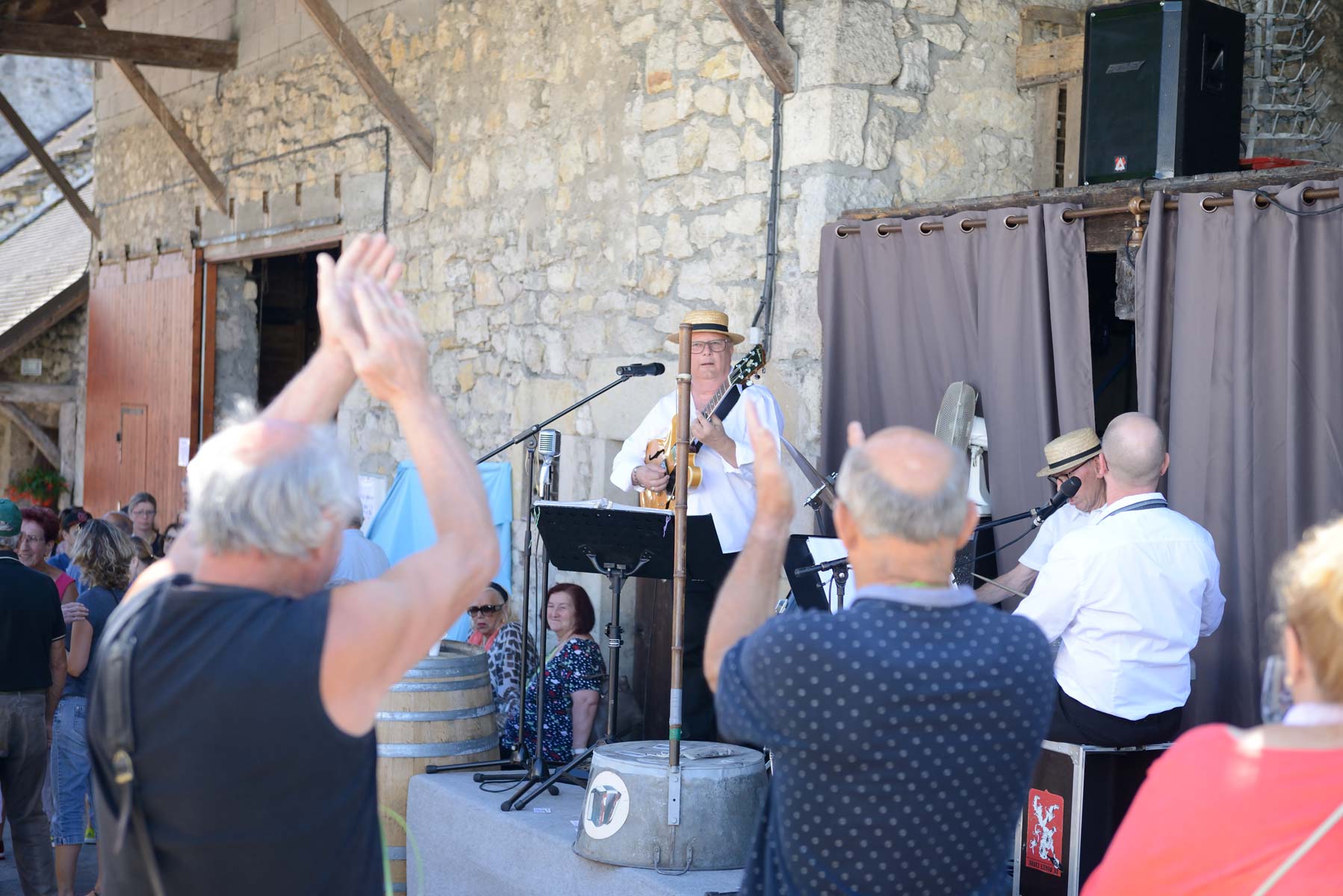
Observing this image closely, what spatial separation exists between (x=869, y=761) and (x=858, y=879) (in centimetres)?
19

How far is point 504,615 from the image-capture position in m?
6.36

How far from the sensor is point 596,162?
6.27m

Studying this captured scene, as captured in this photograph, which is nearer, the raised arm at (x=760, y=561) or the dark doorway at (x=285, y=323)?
the raised arm at (x=760, y=561)

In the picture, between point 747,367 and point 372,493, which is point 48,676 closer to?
A: point 747,367

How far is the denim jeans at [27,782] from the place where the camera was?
188 inches

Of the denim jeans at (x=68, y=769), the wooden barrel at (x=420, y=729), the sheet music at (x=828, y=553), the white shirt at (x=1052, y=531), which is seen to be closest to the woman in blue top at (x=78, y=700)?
the denim jeans at (x=68, y=769)

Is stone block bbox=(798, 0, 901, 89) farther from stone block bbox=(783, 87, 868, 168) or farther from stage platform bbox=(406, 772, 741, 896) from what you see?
stage platform bbox=(406, 772, 741, 896)

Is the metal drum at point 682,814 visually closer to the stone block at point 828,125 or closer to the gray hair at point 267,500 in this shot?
the gray hair at point 267,500

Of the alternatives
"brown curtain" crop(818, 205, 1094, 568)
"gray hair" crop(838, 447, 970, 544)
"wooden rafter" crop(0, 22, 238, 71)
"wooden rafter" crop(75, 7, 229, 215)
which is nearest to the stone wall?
"wooden rafter" crop(75, 7, 229, 215)

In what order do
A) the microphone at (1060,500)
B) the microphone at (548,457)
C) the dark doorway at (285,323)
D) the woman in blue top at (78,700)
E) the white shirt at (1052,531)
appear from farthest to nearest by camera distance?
the dark doorway at (285,323)
the woman in blue top at (78,700)
the microphone at (548,457)
the white shirt at (1052,531)
the microphone at (1060,500)

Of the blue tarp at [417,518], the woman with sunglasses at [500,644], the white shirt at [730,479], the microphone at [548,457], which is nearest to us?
the white shirt at [730,479]

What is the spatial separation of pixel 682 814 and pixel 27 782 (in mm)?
2547

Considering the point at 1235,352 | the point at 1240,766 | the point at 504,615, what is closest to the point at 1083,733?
the point at 1235,352

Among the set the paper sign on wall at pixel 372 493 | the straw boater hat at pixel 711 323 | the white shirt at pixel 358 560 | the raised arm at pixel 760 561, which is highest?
the straw boater hat at pixel 711 323
